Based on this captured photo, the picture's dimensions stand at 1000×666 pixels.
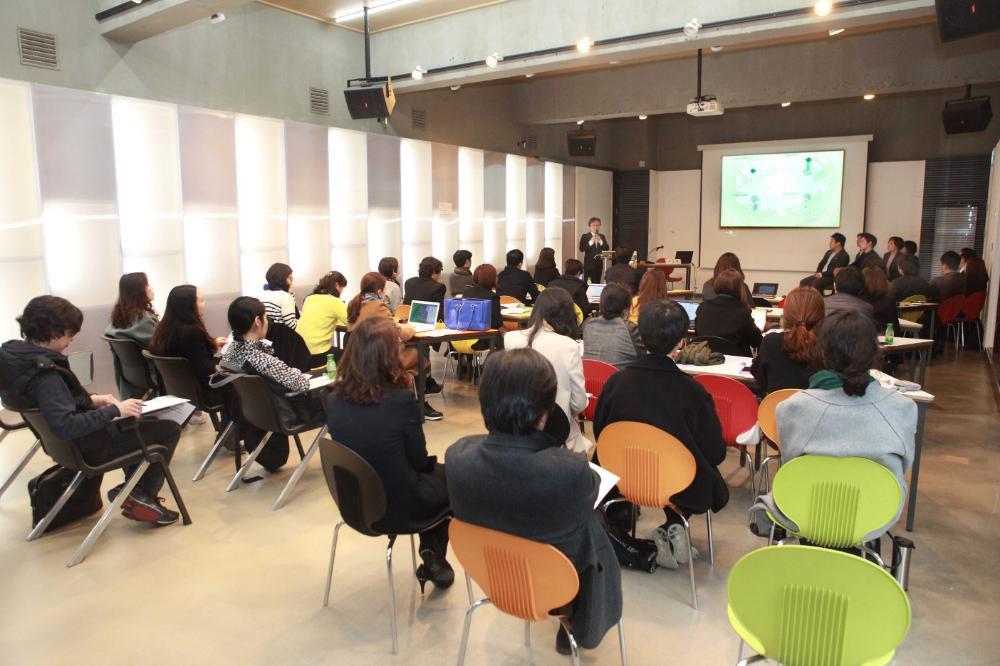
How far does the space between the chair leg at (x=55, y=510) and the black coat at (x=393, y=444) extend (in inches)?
76.8

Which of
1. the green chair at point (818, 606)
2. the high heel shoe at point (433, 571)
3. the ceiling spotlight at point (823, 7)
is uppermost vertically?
the ceiling spotlight at point (823, 7)

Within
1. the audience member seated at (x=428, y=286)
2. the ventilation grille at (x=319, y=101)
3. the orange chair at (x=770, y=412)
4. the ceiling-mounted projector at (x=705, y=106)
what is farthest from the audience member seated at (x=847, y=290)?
the ventilation grille at (x=319, y=101)

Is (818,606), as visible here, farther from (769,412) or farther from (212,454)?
(212,454)

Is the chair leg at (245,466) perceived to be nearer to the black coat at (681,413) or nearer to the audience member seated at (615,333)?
the audience member seated at (615,333)

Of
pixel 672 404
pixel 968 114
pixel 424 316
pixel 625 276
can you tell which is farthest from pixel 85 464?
pixel 968 114

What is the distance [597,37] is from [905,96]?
7.59 metres

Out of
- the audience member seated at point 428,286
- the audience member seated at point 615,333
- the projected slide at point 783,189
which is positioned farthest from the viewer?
the projected slide at point 783,189

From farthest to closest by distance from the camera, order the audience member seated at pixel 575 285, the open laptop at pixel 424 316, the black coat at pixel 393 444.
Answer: the audience member seated at pixel 575 285 < the open laptop at pixel 424 316 < the black coat at pixel 393 444

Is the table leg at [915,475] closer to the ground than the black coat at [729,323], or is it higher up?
closer to the ground

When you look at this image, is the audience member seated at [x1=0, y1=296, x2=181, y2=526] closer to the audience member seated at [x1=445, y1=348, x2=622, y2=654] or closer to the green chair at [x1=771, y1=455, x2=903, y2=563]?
the audience member seated at [x1=445, y1=348, x2=622, y2=654]

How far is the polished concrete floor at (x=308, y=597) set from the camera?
268 cm

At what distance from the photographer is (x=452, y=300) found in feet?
19.6

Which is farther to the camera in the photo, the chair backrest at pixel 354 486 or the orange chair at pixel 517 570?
the chair backrest at pixel 354 486

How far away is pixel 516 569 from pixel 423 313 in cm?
417
